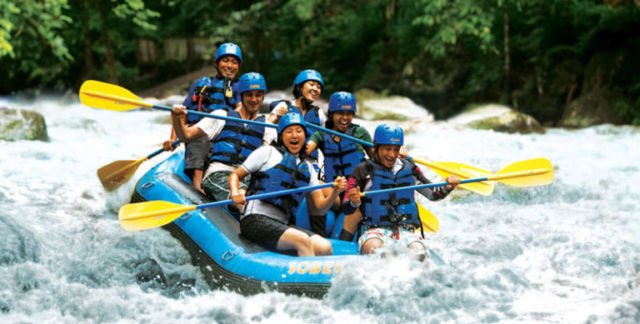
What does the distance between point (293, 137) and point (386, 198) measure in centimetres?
64

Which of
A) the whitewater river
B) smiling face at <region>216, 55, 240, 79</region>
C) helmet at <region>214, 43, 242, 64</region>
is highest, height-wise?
helmet at <region>214, 43, 242, 64</region>

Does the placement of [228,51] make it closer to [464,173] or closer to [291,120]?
[291,120]

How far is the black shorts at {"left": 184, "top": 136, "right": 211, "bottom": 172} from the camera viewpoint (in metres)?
5.18

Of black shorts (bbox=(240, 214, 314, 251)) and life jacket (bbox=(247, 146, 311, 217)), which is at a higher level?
life jacket (bbox=(247, 146, 311, 217))

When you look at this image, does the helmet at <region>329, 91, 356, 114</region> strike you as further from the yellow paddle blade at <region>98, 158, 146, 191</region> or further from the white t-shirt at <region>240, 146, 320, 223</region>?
the yellow paddle blade at <region>98, 158, 146, 191</region>

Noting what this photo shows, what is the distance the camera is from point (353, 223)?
439cm

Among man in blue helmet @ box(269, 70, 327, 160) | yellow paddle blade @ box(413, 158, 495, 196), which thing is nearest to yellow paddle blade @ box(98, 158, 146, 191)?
man in blue helmet @ box(269, 70, 327, 160)

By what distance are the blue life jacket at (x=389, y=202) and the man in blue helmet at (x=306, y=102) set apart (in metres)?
0.82

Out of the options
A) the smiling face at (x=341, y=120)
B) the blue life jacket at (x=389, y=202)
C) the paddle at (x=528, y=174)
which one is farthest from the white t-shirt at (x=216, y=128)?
the paddle at (x=528, y=174)

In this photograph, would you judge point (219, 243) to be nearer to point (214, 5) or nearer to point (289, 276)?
point (289, 276)

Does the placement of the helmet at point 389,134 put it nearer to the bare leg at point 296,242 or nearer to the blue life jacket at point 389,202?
the blue life jacket at point 389,202

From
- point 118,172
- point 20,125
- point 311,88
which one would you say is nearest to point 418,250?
point 311,88

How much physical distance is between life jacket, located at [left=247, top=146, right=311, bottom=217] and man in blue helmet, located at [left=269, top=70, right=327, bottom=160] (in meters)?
0.59

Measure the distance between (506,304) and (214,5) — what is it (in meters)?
14.6
